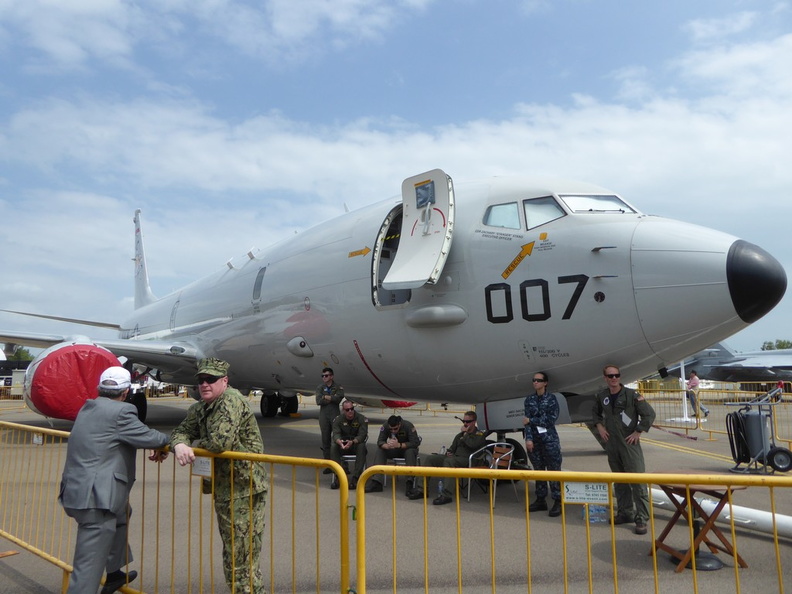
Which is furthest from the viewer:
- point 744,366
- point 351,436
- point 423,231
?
point 744,366

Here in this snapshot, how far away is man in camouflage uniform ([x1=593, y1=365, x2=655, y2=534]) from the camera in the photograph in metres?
5.83

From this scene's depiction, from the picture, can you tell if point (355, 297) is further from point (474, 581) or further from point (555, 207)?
point (474, 581)

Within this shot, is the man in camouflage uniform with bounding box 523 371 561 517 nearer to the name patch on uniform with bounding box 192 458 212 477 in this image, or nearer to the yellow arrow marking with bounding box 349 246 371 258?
the yellow arrow marking with bounding box 349 246 371 258

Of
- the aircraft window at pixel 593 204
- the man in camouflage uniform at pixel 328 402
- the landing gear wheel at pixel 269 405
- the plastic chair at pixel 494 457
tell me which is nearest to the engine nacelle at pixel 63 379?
the man in camouflage uniform at pixel 328 402

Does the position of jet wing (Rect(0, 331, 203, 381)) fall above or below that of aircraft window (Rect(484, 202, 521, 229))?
below

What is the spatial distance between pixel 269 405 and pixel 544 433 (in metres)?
13.9

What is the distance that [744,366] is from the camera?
107 ft

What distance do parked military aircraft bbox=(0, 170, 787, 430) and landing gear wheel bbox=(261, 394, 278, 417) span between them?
29.8 feet

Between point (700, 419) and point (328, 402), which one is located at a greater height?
point (328, 402)

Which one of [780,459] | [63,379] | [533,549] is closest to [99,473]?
[533,549]

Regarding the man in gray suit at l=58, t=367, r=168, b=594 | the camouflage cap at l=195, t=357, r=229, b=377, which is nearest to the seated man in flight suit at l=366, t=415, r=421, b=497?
the camouflage cap at l=195, t=357, r=229, b=377

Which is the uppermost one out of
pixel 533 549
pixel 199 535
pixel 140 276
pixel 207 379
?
pixel 140 276

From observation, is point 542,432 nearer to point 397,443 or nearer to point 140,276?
point 397,443

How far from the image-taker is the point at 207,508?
7.00 meters
